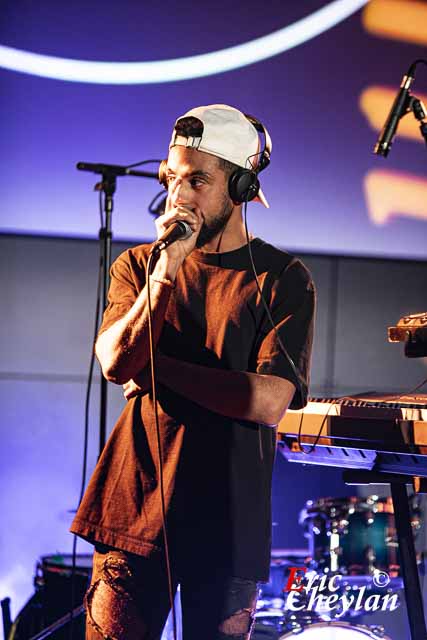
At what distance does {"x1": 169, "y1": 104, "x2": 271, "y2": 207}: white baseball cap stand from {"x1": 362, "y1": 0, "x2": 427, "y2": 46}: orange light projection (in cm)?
275

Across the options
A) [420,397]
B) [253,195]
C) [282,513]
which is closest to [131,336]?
[253,195]

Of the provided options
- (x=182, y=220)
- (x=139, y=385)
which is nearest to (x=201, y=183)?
(x=182, y=220)

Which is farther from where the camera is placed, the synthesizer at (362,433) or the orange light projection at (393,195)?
the orange light projection at (393,195)

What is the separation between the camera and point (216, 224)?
2.04 m

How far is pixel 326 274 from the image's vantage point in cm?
457

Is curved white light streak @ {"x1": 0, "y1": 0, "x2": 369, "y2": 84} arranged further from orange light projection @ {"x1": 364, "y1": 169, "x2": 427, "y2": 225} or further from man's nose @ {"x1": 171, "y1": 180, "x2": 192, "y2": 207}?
man's nose @ {"x1": 171, "y1": 180, "x2": 192, "y2": 207}

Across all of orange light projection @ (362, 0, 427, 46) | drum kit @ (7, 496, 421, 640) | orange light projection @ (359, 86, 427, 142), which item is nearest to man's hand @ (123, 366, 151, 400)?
drum kit @ (7, 496, 421, 640)

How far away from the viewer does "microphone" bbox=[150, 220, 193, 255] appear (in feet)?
5.89

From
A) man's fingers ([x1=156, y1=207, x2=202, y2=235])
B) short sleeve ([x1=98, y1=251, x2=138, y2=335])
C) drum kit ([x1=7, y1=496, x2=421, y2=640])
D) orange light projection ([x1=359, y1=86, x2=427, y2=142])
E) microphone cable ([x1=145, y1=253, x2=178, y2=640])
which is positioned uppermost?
orange light projection ([x1=359, y1=86, x2=427, y2=142])

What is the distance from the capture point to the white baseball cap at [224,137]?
78.7 inches

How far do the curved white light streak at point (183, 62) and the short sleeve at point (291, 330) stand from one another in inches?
101

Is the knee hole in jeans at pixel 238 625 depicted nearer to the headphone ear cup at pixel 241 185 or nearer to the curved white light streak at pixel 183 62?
the headphone ear cup at pixel 241 185

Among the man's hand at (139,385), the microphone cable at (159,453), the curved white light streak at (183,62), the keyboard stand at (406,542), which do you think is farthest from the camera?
the curved white light streak at (183,62)

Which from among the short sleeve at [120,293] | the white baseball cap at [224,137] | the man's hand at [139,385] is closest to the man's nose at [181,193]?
the white baseball cap at [224,137]
